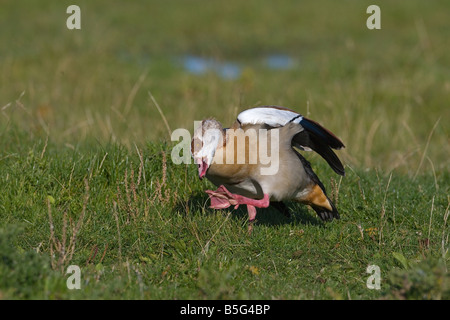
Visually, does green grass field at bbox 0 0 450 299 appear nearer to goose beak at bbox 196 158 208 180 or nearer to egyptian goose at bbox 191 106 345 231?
egyptian goose at bbox 191 106 345 231

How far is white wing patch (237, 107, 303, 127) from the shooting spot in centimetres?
515

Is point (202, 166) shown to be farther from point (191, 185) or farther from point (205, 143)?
point (191, 185)

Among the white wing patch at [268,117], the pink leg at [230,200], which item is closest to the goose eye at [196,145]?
the pink leg at [230,200]

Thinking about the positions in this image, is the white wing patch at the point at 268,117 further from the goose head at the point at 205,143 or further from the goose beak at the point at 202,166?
the goose beak at the point at 202,166

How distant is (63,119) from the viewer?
978 centimetres

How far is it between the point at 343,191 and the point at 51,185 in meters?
2.86

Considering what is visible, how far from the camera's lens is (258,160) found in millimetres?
5039

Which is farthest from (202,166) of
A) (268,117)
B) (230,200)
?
(268,117)

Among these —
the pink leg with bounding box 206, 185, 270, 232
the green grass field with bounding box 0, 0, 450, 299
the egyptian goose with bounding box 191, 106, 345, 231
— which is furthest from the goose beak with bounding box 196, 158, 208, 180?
the green grass field with bounding box 0, 0, 450, 299

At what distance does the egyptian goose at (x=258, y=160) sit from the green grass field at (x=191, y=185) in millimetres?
280

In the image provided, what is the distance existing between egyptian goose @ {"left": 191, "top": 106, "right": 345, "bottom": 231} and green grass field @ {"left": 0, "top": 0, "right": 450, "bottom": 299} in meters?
0.28

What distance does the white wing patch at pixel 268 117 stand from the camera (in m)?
5.15

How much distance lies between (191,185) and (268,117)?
3.92 ft
